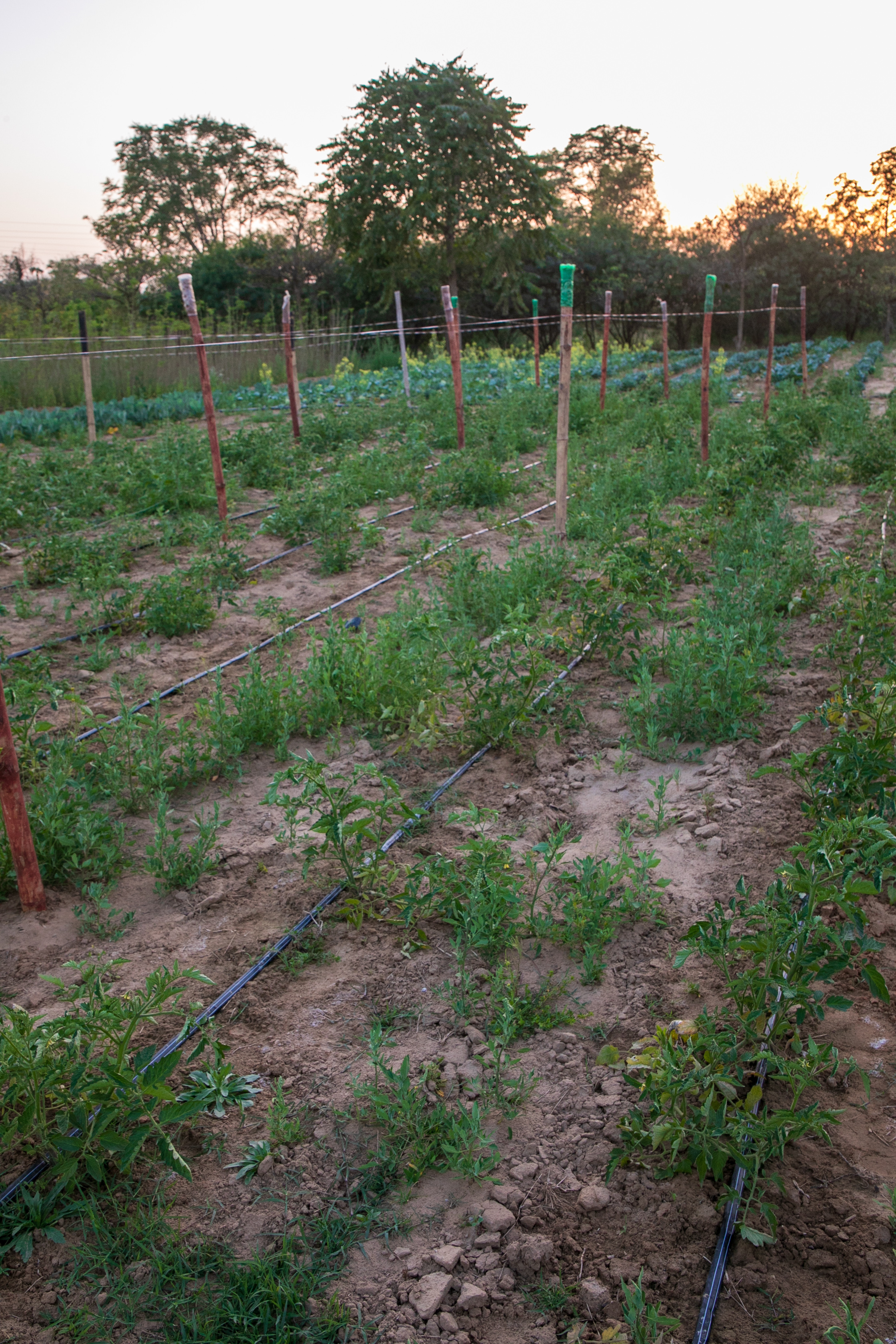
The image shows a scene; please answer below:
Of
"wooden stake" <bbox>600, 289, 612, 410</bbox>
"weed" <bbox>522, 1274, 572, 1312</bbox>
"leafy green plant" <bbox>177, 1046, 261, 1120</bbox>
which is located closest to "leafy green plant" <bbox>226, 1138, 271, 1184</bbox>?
"leafy green plant" <bbox>177, 1046, 261, 1120</bbox>

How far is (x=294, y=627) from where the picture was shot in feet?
20.4

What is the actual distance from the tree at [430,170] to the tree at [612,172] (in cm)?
2750

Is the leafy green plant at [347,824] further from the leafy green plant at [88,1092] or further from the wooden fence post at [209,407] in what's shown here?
the wooden fence post at [209,407]

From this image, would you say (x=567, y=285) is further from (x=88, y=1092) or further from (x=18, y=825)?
(x=88, y=1092)

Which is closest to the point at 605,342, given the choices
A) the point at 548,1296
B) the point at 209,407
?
the point at 209,407

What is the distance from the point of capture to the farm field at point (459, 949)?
2.16m

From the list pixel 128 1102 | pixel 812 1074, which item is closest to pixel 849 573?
pixel 812 1074

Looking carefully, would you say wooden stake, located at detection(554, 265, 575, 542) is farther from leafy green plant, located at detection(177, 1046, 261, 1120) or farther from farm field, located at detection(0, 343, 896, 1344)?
leafy green plant, located at detection(177, 1046, 261, 1120)

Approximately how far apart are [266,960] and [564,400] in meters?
5.69

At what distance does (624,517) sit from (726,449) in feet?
11.0

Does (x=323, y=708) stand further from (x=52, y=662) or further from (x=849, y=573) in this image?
(x=849, y=573)

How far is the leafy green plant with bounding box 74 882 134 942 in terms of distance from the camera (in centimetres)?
334

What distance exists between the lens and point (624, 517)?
753 centimetres

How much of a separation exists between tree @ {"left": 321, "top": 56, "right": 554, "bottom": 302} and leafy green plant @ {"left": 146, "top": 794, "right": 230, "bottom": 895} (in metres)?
26.4
